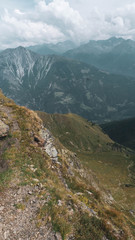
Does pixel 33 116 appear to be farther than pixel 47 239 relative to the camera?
Yes

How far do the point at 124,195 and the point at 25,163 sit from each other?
8755cm

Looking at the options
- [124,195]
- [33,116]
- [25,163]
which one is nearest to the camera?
[25,163]

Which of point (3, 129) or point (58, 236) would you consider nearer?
point (58, 236)

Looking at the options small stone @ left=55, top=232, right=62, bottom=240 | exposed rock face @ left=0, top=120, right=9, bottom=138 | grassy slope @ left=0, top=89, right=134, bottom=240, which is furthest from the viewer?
exposed rock face @ left=0, top=120, right=9, bottom=138

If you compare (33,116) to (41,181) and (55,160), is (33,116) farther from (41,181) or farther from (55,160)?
(41,181)

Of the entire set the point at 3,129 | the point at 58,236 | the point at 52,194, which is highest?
the point at 3,129

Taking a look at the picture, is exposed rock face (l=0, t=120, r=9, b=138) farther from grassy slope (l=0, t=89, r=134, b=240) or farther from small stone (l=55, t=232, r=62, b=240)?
small stone (l=55, t=232, r=62, b=240)

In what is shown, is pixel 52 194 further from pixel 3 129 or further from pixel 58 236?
pixel 3 129

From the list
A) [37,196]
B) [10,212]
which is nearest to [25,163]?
[37,196]

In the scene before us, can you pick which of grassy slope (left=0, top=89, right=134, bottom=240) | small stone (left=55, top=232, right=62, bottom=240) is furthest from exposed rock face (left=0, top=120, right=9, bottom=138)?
small stone (left=55, top=232, right=62, bottom=240)

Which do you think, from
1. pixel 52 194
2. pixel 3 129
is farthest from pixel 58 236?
pixel 3 129

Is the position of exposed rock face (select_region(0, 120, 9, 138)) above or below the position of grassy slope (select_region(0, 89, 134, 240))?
above

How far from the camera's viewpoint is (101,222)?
48.1ft

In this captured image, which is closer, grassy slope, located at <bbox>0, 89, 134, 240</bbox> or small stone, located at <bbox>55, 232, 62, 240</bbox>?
small stone, located at <bbox>55, 232, 62, 240</bbox>
